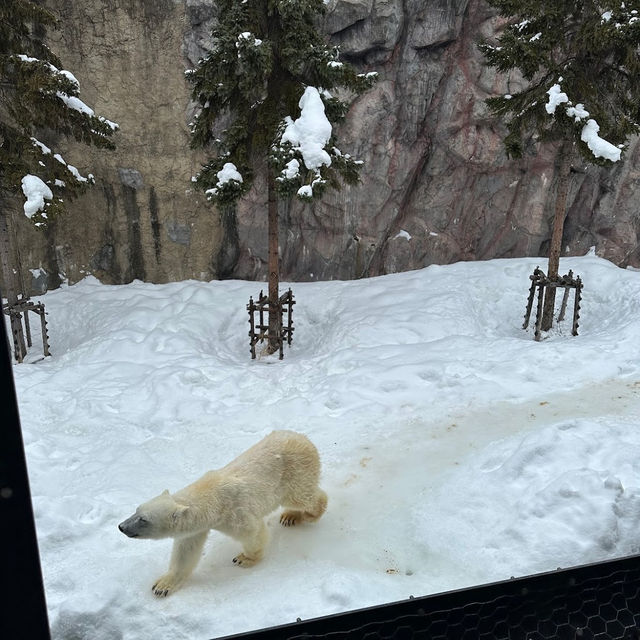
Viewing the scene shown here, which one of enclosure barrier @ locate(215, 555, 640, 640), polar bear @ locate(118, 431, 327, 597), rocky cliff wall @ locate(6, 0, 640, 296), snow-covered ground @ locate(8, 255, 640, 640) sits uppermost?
rocky cliff wall @ locate(6, 0, 640, 296)

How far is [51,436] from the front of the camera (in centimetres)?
694

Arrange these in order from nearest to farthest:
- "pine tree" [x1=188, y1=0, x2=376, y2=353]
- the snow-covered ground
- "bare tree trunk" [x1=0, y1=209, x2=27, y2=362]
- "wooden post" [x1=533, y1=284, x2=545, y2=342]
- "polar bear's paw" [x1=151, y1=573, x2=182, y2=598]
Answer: "polar bear's paw" [x1=151, y1=573, x2=182, y2=598] < the snow-covered ground < "pine tree" [x1=188, y1=0, x2=376, y2=353] < "bare tree trunk" [x1=0, y1=209, x2=27, y2=362] < "wooden post" [x1=533, y1=284, x2=545, y2=342]

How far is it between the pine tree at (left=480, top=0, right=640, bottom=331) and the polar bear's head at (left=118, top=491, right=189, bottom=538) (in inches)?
368

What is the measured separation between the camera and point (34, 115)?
1084 cm

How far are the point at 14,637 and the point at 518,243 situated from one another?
1695cm

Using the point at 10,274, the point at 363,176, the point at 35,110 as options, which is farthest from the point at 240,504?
the point at 363,176

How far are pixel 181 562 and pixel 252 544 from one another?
54 cm

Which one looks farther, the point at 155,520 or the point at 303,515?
the point at 303,515

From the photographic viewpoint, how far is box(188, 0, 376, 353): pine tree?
9.09 m

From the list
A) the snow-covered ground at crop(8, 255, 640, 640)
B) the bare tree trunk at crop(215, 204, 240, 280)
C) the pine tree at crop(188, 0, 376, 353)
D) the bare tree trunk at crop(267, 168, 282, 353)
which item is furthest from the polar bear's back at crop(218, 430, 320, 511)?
the bare tree trunk at crop(215, 204, 240, 280)

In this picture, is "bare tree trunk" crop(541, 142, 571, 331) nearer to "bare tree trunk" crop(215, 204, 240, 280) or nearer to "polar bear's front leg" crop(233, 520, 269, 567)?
"bare tree trunk" crop(215, 204, 240, 280)

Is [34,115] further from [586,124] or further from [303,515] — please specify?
[586,124]

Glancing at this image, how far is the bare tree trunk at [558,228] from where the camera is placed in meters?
11.2

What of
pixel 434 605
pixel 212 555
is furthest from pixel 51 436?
pixel 434 605
